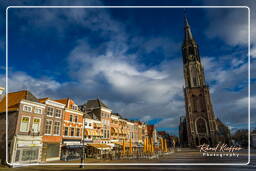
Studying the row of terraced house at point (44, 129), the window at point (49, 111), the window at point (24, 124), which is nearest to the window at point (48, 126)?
the row of terraced house at point (44, 129)

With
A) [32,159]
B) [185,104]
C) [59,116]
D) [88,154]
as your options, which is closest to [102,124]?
[88,154]

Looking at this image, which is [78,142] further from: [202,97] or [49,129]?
[202,97]

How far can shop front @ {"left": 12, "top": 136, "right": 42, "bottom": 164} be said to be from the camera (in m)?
19.4

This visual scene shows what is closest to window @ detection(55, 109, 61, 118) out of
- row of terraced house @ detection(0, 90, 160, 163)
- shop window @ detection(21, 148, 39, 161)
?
row of terraced house @ detection(0, 90, 160, 163)

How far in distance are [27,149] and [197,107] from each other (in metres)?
66.4

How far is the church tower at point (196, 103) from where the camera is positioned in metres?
66.2

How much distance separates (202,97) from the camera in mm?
72562

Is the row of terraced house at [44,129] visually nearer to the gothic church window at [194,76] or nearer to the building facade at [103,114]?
the building facade at [103,114]

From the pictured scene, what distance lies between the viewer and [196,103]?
72.7m

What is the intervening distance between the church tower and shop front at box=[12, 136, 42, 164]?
2301 inches

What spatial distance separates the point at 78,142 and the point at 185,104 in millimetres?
56275

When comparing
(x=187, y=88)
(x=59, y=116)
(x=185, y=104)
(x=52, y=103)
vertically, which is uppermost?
(x=187, y=88)

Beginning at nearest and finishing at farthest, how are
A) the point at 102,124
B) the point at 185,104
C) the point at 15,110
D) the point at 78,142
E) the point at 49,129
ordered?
the point at 15,110 < the point at 49,129 < the point at 78,142 < the point at 102,124 < the point at 185,104

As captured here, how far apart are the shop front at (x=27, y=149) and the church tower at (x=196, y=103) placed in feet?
192
